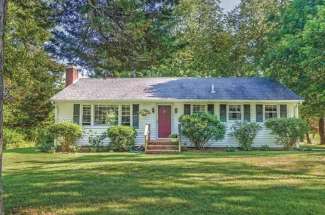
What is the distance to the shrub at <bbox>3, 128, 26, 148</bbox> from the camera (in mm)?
28984

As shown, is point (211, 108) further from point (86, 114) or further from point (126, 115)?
point (86, 114)

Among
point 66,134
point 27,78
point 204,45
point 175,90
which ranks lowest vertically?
point 66,134

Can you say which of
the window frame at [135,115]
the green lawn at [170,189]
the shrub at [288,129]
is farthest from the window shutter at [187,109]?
the green lawn at [170,189]

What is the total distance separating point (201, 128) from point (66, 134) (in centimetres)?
702

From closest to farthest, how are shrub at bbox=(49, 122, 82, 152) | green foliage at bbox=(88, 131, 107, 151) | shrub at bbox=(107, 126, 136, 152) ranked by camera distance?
shrub at bbox=(49, 122, 82, 152), shrub at bbox=(107, 126, 136, 152), green foliage at bbox=(88, 131, 107, 151)

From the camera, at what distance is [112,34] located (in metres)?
8.45

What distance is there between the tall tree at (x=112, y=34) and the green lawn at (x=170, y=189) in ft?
8.86

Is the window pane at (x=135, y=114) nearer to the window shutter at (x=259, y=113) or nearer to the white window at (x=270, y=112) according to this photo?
the window shutter at (x=259, y=113)

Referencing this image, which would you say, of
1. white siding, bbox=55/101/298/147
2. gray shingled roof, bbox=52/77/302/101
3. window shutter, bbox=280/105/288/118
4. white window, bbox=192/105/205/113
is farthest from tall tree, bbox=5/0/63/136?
window shutter, bbox=280/105/288/118

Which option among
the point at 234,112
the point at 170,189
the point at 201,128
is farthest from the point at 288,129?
the point at 170,189

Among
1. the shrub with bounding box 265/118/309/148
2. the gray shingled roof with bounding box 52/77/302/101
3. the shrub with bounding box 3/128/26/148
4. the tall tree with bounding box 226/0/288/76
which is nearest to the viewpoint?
the shrub with bounding box 265/118/309/148

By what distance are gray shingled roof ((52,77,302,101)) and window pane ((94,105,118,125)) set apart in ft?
2.07

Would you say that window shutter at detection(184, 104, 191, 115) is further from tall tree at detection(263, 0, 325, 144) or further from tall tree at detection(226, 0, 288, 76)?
tall tree at detection(226, 0, 288, 76)

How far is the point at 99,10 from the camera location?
27.0 feet
